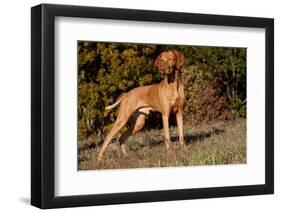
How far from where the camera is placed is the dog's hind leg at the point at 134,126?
5.62 meters

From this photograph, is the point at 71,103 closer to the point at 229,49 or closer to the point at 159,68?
the point at 159,68

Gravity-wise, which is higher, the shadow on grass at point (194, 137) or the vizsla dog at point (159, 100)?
the vizsla dog at point (159, 100)

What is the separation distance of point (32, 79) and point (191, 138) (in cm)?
116

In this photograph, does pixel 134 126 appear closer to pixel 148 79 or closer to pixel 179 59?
pixel 148 79

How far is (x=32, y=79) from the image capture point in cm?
538

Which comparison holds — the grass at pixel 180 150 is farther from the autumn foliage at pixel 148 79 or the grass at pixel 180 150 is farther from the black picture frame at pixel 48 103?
the black picture frame at pixel 48 103

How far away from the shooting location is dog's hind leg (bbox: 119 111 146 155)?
562 cm

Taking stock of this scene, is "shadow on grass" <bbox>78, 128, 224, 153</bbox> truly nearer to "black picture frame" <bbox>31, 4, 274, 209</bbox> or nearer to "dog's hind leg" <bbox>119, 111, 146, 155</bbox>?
"dog's hind leg" <bbox>119, 111, 146, 155</bbox>

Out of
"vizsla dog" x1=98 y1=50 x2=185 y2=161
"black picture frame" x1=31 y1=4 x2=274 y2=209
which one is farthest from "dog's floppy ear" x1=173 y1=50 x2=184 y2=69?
"black picture frame" x1=31 y1=4 x2=274 y2=209

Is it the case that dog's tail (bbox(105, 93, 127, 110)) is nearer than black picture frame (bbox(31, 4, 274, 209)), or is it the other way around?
black picture frame (bbox(31, 4, 274, 209))

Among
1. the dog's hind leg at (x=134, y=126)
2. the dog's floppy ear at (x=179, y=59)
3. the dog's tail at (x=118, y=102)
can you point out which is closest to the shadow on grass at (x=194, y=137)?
the dog's hind leg at (x=134, y=126)

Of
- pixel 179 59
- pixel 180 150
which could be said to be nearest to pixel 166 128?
pixel 180 150

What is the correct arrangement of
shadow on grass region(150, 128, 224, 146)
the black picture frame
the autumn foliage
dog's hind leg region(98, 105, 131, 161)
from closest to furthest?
1. the black picture frame
2. the autumn foliage
3. dog's hind leg region(98, 105, 131, 161)
4. shadow on grass region(150, 128, 224, 146)

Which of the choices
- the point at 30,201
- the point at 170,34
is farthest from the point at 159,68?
the point at 30,201
